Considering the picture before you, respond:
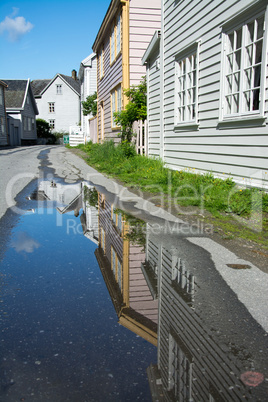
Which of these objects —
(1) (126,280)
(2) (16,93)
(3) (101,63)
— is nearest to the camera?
(1) (126,280)

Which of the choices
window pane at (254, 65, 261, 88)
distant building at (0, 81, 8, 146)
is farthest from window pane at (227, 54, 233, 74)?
distant building at (0, 81, 8, 146)

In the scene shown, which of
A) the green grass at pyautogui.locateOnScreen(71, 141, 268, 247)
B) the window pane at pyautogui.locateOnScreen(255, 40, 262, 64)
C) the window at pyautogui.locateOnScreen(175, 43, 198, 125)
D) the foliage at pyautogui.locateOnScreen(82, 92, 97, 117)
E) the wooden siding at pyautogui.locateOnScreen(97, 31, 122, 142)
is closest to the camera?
the green grass at pyautogui.locateOnScreen(71, 141, 268, 247)

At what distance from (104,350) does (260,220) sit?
3.77 meters

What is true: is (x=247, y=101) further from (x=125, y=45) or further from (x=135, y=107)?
(x=125, y=45)

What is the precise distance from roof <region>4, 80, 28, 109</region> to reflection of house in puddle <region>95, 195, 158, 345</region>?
125 feet

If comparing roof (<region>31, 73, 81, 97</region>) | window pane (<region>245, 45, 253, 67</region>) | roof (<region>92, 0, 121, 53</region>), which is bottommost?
window pane (<region>245, 45, 253, 67</region>)

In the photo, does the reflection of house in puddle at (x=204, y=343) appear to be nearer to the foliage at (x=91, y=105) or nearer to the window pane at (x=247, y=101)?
the window pane at (x=247, y=101)

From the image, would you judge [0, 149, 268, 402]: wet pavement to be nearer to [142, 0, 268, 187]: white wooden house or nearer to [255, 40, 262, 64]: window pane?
Result: [142, 0, 268, 187]: white wooden house

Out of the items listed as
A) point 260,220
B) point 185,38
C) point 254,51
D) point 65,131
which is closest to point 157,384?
point 260,220

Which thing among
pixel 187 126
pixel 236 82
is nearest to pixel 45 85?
pixel 187 126

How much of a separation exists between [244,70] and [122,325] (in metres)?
5.49

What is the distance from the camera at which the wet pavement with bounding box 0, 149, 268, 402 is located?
1.89 m

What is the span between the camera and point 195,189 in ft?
23.8

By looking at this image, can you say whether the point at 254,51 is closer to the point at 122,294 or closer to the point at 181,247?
the point at 181,247
